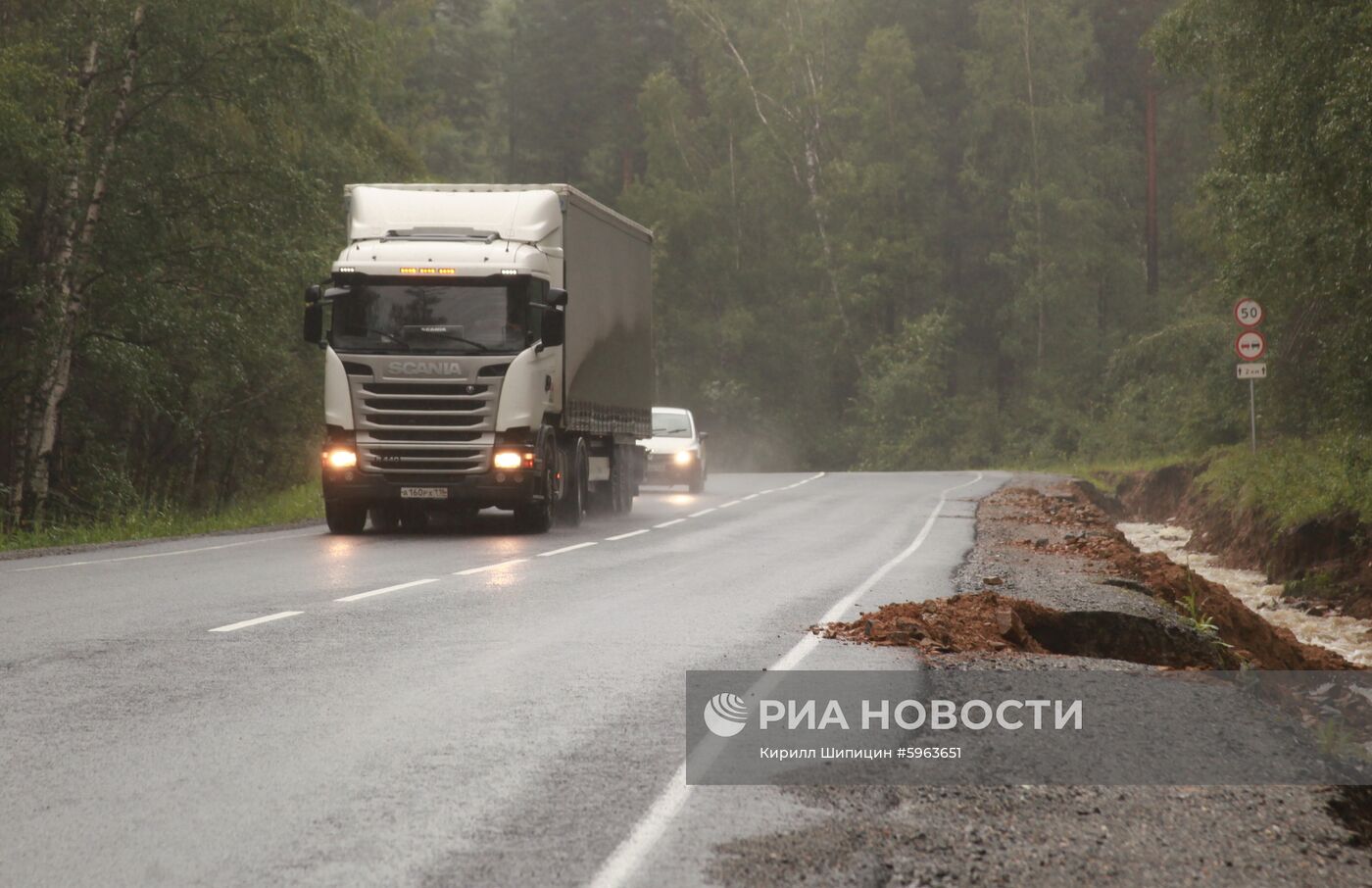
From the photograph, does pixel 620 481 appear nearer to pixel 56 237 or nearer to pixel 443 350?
pixel 443 350

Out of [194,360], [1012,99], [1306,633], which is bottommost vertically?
[1306,633]

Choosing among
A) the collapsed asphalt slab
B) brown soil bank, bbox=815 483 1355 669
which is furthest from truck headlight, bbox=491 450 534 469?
the collapsed asphalt slab

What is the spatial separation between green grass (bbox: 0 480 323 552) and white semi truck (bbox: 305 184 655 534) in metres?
3.16

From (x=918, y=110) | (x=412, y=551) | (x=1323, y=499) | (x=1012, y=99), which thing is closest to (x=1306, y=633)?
(x=1323, y=499)

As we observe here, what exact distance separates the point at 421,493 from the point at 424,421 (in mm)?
905

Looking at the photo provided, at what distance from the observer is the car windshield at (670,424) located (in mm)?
36094

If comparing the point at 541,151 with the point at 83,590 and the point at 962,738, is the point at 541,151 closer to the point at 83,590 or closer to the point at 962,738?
the point at 83,590

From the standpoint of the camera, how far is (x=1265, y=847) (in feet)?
17.0

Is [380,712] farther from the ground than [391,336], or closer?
closer

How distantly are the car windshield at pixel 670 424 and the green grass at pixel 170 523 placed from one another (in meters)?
8.68

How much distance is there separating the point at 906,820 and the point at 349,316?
53.1ft

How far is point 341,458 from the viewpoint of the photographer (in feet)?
67.2

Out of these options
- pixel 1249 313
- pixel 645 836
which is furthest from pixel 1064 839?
pixel 1249 313

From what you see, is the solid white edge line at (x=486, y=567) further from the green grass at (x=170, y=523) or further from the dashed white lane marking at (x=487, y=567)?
the green grass at (x=170, y=523)
